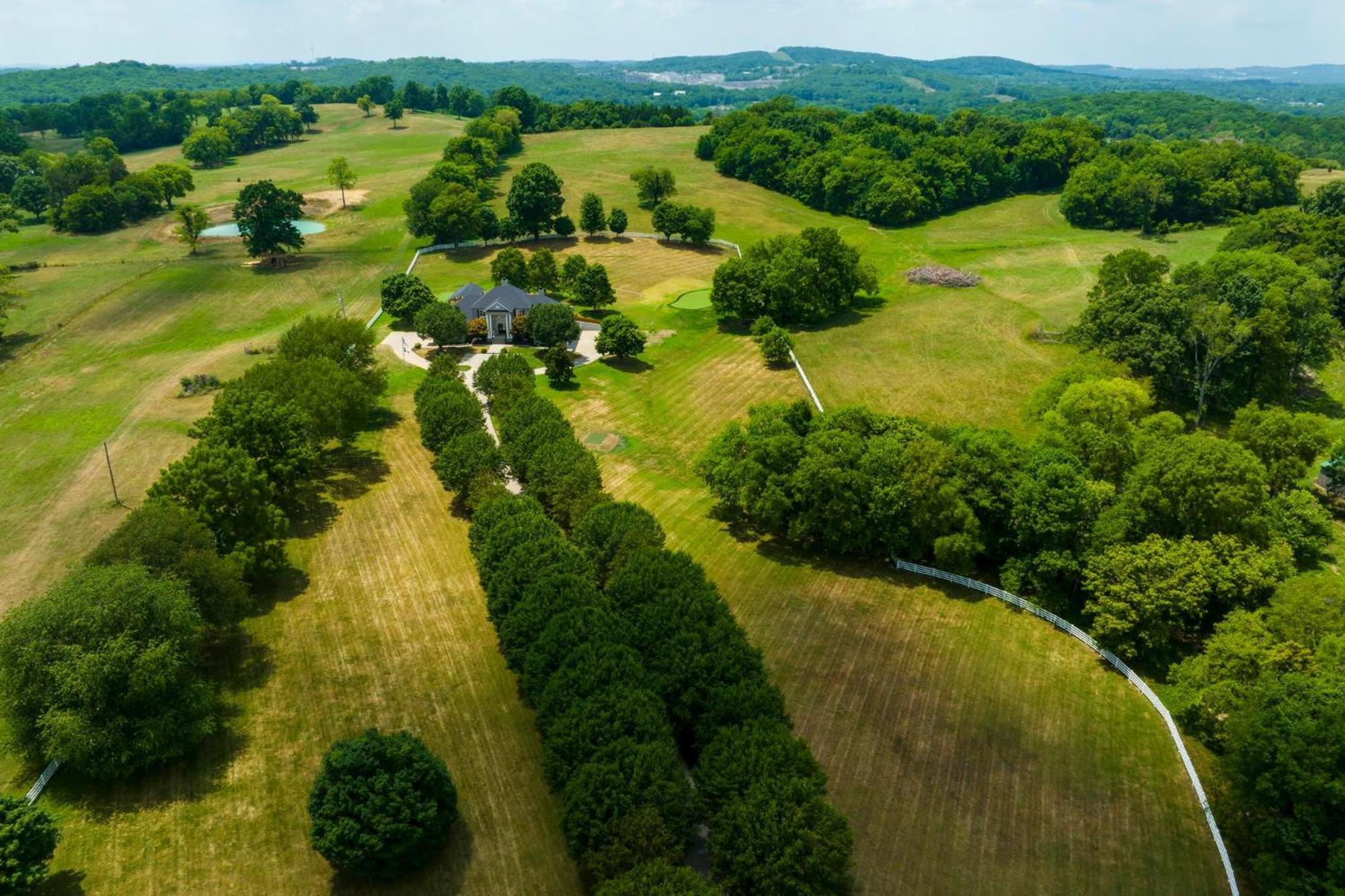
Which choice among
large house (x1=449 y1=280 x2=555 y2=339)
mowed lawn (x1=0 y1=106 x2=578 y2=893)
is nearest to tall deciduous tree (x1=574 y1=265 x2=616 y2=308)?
large house (x1=449 y1=280 x2=555 y2=339)

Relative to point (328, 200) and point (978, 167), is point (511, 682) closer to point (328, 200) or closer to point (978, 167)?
point (328, 200)

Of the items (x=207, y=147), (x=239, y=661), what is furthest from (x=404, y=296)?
(x=207, y=147)

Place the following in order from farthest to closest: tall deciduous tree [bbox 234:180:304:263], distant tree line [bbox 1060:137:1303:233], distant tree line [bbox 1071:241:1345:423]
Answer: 1. distant tree line [bbox 1060:137:1303:233]
2. tall deciduous tree [bbox 234:180:304:263]
3. distant tree line [bbox 1071:241:1345:423]

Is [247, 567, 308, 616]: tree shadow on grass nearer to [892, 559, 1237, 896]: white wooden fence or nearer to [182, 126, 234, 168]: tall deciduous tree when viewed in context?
[892, 559, 1237, 896]: white wooden fence

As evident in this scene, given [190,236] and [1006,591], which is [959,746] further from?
[190,236]

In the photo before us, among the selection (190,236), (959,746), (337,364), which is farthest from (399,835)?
(190,236)

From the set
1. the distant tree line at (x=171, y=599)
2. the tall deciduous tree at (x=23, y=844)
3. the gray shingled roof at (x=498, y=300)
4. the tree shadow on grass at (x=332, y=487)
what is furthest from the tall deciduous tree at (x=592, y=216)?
the tall deciduous tree at (x=23, y=844)
